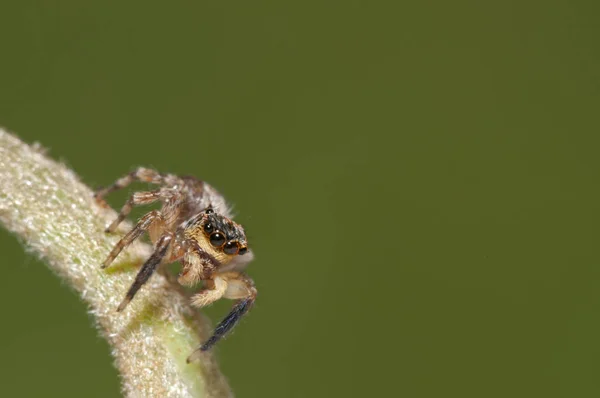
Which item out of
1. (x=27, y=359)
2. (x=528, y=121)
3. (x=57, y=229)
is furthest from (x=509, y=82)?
(x=57, y=229)

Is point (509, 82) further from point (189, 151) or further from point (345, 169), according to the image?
point (189, 151)

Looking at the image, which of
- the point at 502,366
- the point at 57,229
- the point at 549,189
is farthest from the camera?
the point at 549,189

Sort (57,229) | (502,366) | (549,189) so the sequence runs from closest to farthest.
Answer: (57,229)
(502,366)
(549,189)

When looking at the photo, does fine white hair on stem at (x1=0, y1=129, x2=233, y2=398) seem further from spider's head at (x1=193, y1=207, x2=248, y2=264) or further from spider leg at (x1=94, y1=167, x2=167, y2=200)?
spider leg at (x1=94, y1=167, x2=167, y2=200)

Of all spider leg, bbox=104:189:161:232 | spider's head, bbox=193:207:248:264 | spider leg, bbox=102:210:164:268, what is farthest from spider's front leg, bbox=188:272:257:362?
spider leg, bbox=104:189:161:232

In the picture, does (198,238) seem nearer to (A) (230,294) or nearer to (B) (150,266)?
(A) (230,294)

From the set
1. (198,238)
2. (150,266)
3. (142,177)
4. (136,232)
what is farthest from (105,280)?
(142,177)
